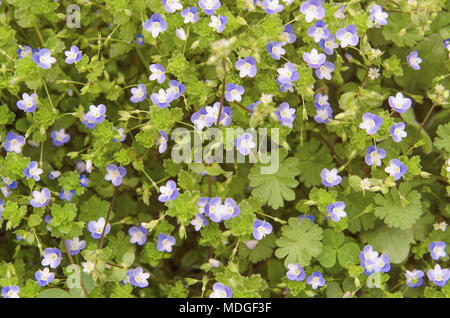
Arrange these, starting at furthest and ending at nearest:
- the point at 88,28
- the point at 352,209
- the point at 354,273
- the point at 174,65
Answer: the point at 88,28, the point at 352,209, the point at 354,273, the point at 174,65

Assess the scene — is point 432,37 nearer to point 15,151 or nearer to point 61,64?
point 61,64

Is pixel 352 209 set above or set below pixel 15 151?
below

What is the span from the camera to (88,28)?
2299mm

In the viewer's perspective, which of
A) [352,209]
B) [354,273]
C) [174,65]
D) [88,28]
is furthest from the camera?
[88,28]

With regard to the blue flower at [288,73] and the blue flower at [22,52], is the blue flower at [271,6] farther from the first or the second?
the blue flower at [22,52]

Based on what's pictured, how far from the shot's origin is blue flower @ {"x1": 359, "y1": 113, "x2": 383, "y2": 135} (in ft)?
6.14

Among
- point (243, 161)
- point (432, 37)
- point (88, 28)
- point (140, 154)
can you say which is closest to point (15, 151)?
point (140, 154)

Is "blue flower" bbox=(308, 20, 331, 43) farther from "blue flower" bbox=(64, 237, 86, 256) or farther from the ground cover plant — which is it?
"blue flower" bbox=(64, 237, 86, 256)

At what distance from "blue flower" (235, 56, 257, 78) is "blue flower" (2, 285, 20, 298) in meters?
1.28

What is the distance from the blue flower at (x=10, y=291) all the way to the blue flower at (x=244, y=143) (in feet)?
3.58

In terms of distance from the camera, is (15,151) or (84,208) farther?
(84,208)

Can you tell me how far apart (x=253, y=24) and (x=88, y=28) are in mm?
905

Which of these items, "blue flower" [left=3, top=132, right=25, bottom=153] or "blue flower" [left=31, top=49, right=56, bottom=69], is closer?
"blue flower" [left=31, top=49, right=56, bottom=69]

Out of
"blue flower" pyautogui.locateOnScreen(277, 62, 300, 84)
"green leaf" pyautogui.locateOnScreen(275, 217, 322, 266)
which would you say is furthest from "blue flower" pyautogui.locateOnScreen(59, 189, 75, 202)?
"blue flower" pyautogui.locateOnScreen(277, 62, 300, 84)
